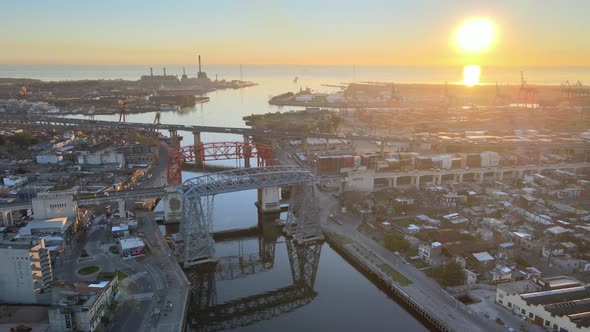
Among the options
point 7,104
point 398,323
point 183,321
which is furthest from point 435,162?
point 7,104

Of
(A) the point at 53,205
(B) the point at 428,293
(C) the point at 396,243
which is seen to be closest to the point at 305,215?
(C) the point at 396,243

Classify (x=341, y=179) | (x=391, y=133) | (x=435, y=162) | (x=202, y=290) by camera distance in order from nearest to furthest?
(x=202, y=290) < (x=341, y=179) < (x=435, y=162) < (x=391, y=133)

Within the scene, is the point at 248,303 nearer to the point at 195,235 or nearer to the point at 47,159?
the point at 195,235

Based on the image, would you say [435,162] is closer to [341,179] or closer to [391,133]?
[341,179]

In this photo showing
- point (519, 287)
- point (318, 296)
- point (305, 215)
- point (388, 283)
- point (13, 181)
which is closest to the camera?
point (519, 287)

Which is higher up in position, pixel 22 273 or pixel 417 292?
pixel 22 273

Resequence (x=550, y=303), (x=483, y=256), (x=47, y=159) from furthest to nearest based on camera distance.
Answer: (x=47, y=159)
(x=483, y=256)
(x=550, y=303)
